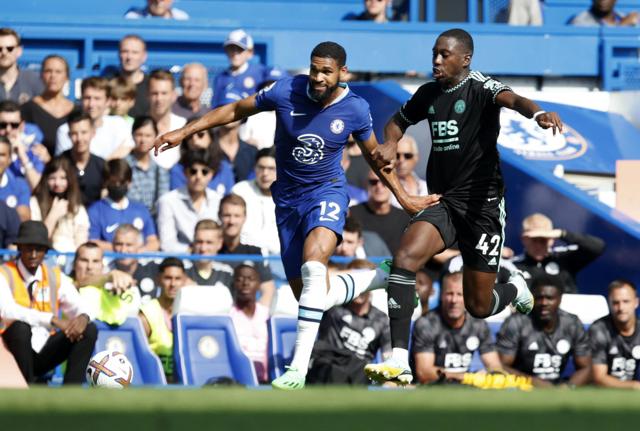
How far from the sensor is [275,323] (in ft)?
36.4

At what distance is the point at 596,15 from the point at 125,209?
26.0 feet

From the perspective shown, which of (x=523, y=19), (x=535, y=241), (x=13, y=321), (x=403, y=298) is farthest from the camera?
(x=523, y=19)

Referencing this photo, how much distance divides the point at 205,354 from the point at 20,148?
306 cm

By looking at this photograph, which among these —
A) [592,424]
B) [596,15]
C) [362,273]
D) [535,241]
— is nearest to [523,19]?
[596,15]

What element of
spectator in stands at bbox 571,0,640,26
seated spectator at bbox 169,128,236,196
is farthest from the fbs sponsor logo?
seated spectator at bbox 169,128,236,196

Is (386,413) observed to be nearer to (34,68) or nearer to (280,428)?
(280,428)

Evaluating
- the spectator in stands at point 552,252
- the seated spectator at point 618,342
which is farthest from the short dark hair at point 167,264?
the seated spectator at point 618,342

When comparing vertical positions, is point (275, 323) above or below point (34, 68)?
below

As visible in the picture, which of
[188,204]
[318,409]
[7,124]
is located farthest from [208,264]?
[318,409]

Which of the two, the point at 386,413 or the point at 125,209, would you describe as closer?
the point at 386,413

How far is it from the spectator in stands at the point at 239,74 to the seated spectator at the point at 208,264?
2.71 meters

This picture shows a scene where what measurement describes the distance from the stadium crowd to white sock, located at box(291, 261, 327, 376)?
218cm

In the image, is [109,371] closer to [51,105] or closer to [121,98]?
[51,105]

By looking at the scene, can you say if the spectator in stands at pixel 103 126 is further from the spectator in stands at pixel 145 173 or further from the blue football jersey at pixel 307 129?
the blue football jersey at pixel 307 129
